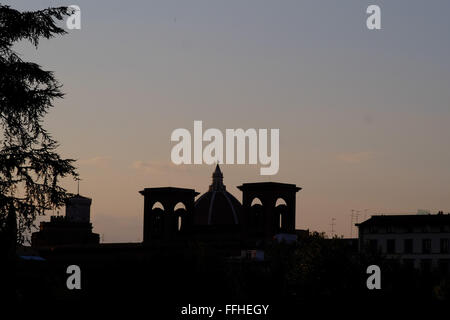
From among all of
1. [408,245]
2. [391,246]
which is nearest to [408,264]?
[408,245]

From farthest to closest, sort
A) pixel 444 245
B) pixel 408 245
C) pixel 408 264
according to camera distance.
→ pixel 408 245, pixel 444 245, pixel 408 264

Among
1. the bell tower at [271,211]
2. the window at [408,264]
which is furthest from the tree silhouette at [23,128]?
the bell tower at [271,211]

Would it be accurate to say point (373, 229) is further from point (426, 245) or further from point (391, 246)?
point (426, 245)

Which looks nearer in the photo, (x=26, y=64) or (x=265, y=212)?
(x=26, y=64)

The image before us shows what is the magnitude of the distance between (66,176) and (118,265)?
1694 cm

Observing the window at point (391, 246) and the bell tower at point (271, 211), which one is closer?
the window at point (391, 246)

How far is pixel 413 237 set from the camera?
163125mm

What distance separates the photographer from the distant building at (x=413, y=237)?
160m

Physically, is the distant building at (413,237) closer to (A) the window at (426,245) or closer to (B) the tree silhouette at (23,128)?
(A) the window at (426,245)

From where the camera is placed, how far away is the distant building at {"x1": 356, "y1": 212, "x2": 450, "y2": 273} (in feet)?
Answer: 523
